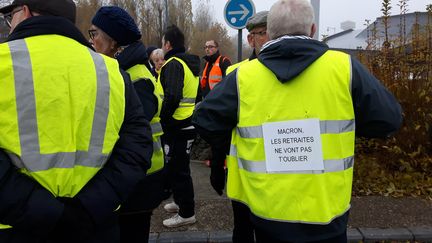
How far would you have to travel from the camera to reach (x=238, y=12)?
7.25 m

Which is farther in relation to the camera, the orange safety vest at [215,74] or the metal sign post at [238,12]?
the orange safety vest at [215,74]

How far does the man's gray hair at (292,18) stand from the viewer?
211 centimetres

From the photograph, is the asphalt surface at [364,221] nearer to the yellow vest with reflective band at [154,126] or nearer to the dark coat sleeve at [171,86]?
the dark coat sleeve at [171,86]

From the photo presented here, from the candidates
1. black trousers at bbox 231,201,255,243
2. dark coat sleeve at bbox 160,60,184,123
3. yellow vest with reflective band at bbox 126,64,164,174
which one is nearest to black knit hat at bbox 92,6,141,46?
yellow vest with reflective band at bbox 126,64,164,174

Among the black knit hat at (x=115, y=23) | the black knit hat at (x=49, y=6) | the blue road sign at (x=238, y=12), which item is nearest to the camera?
the black knit hat at (x=49, y=6)

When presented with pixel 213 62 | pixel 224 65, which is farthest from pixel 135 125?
pixel 213 62

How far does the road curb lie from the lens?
13.1 ft

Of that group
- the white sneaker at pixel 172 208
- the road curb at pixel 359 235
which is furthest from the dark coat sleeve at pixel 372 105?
the white sneaker at pixel 172 208

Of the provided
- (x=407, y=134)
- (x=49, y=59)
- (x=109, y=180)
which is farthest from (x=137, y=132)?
(x=407, y=134)

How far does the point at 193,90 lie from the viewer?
4402 millimetres

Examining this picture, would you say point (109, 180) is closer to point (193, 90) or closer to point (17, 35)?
point (17, 35)

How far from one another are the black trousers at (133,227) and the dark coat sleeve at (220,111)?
785 millimetres

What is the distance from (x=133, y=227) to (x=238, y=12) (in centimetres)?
535

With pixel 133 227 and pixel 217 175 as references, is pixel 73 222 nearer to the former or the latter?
pixel 133 227
